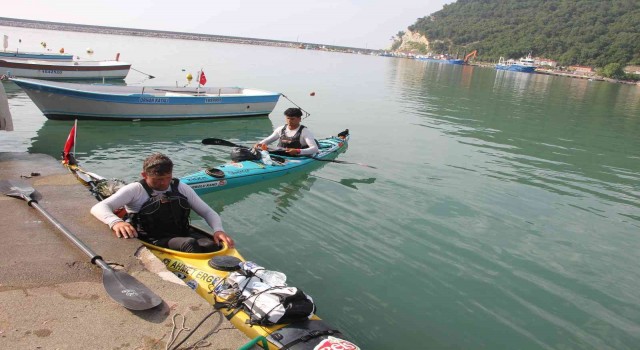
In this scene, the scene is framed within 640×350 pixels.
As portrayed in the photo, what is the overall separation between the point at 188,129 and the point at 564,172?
12555mm

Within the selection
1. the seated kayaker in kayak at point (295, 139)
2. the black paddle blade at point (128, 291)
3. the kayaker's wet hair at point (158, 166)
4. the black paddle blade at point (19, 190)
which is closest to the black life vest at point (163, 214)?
the kayaker's wet hair at point (158, 166)

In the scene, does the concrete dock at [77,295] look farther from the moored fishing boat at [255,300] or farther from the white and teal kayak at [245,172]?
the white and teal kayak at [245,172]

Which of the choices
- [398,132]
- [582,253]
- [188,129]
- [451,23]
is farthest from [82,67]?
[451,23]

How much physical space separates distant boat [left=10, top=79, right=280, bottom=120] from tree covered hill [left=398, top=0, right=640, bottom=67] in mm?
106639

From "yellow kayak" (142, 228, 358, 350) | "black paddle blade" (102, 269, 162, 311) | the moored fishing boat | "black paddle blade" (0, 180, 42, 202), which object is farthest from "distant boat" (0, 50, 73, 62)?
"black paddle blade" (102, 269, 162, 311)

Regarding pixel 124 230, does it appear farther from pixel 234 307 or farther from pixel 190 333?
pixel 190 333

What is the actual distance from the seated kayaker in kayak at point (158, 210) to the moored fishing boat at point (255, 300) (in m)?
0.20

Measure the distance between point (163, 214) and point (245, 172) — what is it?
4.63m

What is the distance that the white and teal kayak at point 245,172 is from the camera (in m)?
8.98

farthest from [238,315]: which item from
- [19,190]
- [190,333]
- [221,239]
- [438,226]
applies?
[438,226]

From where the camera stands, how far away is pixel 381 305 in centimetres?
607

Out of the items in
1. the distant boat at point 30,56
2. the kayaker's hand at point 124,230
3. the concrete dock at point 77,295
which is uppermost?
the distant boat at point 30,56

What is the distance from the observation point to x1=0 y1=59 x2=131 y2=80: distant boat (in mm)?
22750

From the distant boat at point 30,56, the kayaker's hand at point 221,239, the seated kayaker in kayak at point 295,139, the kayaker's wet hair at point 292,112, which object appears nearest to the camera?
the kayaker's hand at point 221,239
